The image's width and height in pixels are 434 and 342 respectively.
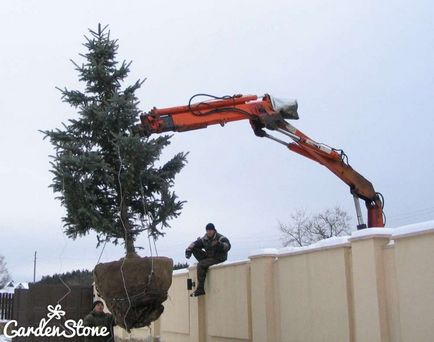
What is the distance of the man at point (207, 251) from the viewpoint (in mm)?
12266

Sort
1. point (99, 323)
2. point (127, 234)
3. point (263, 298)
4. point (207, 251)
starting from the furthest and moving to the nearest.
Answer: point (207, 251), point (99, 323), point (263, 298), point (127, 234)

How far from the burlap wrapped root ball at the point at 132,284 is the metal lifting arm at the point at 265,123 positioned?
8.45ft

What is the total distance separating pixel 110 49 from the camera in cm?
1036

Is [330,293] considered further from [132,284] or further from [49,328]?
[49,328]

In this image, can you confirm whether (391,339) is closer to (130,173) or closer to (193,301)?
(130,173)

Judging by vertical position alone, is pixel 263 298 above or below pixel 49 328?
above

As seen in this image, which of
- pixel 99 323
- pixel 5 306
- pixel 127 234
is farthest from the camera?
pixel 5 306

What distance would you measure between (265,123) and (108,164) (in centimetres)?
349

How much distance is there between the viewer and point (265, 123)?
11.8m

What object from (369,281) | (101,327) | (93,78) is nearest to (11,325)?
(101,327)

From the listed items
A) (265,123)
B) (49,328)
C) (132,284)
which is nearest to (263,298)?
(132,284)

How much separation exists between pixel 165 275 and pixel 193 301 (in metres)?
4.32

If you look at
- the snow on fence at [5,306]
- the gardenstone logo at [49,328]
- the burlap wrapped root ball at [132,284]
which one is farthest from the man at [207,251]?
the snow on fence at [5,306]

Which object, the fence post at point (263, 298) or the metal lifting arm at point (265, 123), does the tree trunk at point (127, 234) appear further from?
the fence post at point (263, 298)
